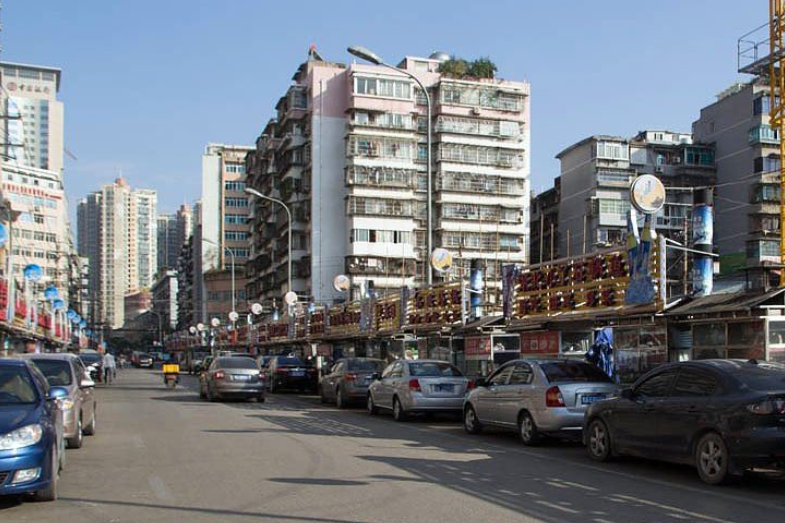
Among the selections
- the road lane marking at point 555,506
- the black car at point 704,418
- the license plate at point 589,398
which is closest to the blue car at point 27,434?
the road lane marking at point 555,506

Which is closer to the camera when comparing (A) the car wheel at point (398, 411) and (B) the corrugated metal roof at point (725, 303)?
(B) the corrugated metal roof at point (725, 303)

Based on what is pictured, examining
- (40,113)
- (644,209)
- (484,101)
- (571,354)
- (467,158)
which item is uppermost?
(40,113)

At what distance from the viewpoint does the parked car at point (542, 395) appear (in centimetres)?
→ 1405

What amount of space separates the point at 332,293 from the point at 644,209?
6180cm

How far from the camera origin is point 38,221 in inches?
5032

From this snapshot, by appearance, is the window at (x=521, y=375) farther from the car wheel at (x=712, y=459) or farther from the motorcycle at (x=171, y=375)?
the motorcycle at (x=171, y=375)

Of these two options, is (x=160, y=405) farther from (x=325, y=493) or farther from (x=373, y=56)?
(x=325, y=493)

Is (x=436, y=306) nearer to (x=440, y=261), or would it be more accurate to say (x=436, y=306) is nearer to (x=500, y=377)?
(x=440, y=261)

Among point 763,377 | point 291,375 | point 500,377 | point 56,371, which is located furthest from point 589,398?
point 291,375

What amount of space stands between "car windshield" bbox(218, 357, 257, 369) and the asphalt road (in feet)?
35.6

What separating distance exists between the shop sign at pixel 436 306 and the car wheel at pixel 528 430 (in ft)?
34.7

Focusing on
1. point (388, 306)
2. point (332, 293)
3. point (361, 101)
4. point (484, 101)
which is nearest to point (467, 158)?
point (484, 101)

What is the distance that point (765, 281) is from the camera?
649 inches

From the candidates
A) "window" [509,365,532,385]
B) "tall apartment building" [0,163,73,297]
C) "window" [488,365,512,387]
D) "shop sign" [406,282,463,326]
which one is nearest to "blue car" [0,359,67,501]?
"window" [509,365,532,385]
